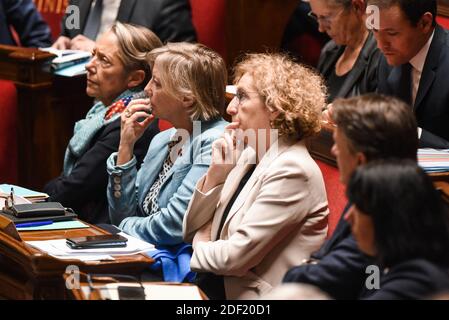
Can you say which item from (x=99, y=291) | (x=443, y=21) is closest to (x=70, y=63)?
(x=443, y=21)

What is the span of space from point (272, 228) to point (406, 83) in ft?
2.99

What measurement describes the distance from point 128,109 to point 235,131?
66 cm

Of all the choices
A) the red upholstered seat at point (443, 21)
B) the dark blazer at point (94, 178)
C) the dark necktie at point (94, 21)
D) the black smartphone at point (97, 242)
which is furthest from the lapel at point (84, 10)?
the black smartphone at point (97, 242)

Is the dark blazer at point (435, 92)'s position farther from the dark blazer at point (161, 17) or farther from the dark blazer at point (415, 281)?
the dark blazer at point (161, 17)

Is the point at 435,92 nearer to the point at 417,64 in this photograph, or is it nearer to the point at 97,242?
the point at 417,64

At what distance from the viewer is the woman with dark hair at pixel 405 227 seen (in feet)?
5.64

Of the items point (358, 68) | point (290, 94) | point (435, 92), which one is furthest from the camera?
point (358, 68)

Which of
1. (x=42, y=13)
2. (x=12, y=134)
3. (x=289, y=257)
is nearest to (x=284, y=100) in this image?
(x=289, y=257)

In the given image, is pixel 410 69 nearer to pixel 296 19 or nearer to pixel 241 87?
pixel 241 87

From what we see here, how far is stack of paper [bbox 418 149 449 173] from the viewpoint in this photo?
8.42 feet

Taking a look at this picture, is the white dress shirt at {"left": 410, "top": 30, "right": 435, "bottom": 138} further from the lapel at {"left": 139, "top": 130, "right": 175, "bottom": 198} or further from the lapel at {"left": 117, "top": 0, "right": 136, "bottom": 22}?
the lapel at {"left": 117, "top": 0, "right": 136, "bottom": 22}

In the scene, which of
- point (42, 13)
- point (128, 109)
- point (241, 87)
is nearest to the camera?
point (241, 87)

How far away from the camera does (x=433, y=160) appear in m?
2.64
